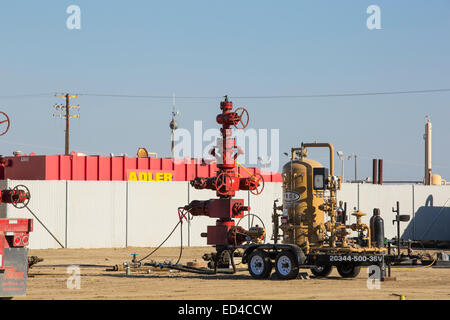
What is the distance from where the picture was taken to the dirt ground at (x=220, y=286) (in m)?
20.0

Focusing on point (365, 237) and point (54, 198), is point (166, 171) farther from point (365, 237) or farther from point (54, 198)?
point (365, 237)

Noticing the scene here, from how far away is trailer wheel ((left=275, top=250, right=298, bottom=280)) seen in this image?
24.5 m

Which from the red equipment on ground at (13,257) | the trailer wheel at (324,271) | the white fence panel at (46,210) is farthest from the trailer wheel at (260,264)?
the white fence panel at (46,210)

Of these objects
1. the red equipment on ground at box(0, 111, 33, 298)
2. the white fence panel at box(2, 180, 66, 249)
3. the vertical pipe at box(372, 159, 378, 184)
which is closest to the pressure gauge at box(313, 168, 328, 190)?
the red equipment on ground at box(0, 111, 33, 298)

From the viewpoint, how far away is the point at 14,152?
2217 inches

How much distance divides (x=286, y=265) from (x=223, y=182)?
14.9 ft

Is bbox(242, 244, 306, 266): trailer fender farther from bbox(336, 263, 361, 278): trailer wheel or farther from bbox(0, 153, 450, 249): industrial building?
bbox(0, 153, 450, 249): industrial building

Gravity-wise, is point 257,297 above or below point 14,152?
below

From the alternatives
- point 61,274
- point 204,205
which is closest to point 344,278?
point 204,205

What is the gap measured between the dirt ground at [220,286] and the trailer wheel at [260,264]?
13.8 inches

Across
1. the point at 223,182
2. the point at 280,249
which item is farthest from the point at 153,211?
the point at 280,249

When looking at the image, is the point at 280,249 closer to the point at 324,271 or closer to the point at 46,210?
the point at 324,271

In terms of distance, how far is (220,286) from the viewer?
74.8 ft
